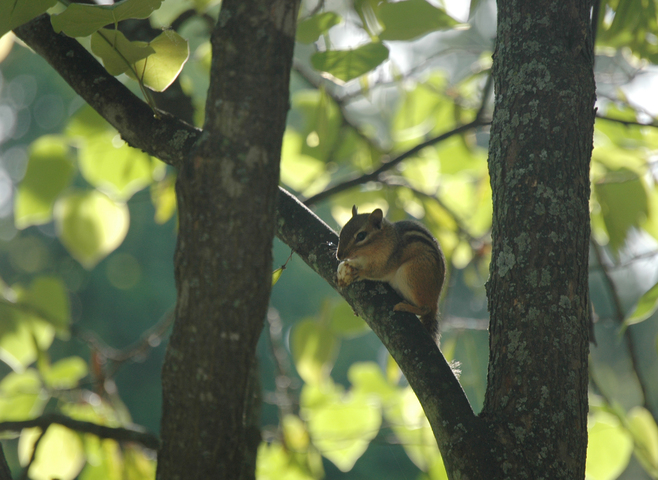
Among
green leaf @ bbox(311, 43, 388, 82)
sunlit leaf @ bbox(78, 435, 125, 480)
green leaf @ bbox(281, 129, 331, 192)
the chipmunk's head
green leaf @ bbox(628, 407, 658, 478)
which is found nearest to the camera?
green leaf @ bbox(311, 43, 388, 82)

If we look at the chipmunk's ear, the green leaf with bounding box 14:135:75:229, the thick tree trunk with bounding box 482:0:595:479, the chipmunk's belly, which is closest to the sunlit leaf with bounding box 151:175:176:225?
the green leaf with bounding box 14:135:75:229

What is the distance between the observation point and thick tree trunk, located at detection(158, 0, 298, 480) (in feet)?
2.93

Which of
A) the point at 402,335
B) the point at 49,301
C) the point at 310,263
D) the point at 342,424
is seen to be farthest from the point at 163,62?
the point at 342,424

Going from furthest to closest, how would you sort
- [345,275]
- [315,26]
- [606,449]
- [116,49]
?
1. [606,449]
2. [315,26]
3. [345,275]
4. [116,49]

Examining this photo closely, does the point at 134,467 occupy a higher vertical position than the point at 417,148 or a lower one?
lower

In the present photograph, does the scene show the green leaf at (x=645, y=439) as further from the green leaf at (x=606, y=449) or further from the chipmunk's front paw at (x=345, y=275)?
the chipmunk's front paw at (x=345, y=275)

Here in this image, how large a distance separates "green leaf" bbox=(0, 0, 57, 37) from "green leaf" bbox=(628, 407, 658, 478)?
1951 millimetres

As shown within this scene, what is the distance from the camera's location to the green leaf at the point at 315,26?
1555mm

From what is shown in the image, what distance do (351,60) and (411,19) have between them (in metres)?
0.21

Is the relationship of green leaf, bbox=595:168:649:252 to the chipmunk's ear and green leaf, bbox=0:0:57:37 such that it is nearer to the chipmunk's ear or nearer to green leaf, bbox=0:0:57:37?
the chipmunk's ear

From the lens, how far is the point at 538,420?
1136 mm

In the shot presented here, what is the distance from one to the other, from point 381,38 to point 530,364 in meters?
0.99

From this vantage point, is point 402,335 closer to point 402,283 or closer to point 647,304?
point 647,304

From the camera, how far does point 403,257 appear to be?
2.33 meters
